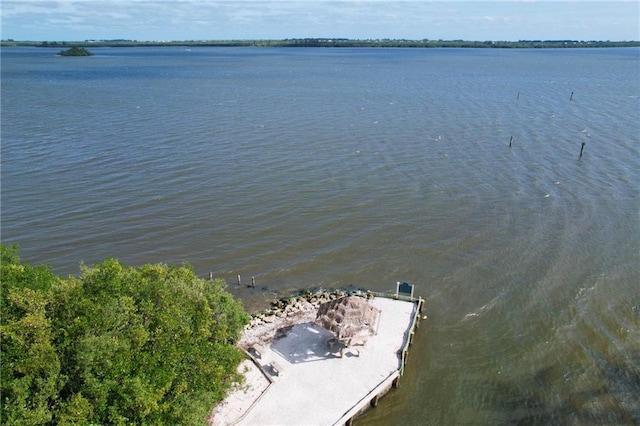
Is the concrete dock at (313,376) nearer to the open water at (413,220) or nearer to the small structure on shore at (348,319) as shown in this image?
the small structure on shore at (348,319)

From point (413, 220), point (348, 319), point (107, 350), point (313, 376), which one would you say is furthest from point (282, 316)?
point (413, 220)

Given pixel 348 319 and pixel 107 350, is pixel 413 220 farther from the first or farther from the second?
pixel 107 350

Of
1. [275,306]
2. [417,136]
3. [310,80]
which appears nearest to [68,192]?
[275,306]

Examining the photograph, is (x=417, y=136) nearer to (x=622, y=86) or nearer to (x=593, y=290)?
(x=593, y=290)

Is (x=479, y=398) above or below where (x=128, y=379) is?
below

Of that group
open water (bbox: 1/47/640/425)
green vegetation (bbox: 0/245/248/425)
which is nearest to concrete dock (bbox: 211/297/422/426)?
open water (bbox: 1/47/640/425)

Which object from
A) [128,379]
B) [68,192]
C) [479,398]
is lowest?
[479,398]

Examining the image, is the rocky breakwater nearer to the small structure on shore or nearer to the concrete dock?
the concrete dock
